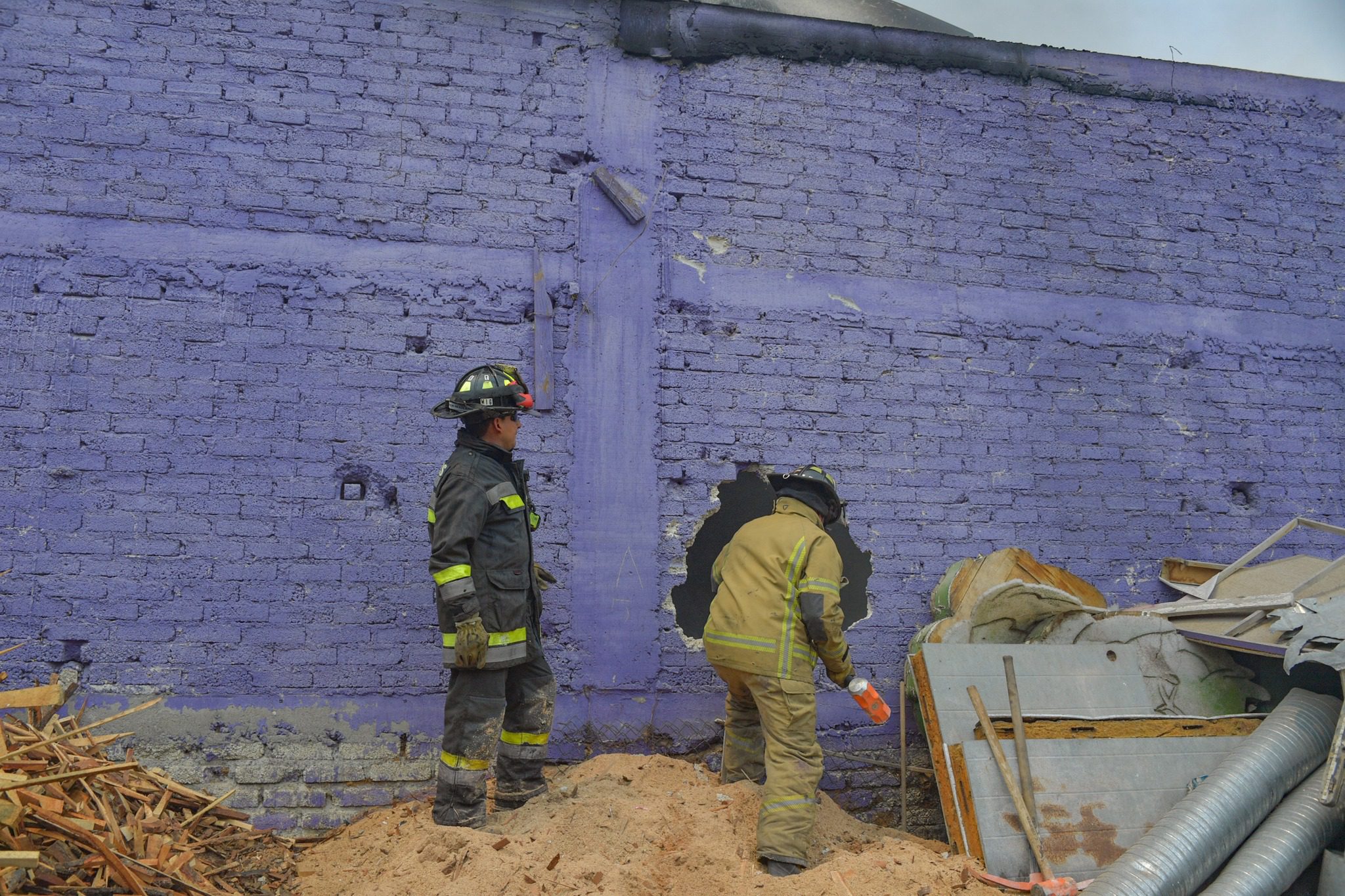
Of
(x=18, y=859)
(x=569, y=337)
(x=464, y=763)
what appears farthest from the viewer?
(x=569, y=337)

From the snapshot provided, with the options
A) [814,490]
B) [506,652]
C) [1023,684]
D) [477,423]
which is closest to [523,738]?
[506,652]

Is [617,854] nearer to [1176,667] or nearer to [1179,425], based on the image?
[1176,667]

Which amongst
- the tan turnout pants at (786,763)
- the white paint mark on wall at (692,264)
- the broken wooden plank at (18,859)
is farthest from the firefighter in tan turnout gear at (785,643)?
the broken wooden plank at (18,859)

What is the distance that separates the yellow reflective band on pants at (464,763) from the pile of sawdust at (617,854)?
0.24 m

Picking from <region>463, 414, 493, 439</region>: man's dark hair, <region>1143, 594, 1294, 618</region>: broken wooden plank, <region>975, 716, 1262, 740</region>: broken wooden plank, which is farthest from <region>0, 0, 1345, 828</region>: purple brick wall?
<region>975, 716, 1262, 740</region>: broken wooden plank

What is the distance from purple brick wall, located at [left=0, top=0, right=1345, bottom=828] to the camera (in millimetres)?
4586

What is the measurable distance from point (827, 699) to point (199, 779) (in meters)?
3.14

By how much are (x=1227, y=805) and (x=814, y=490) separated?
204 centimetres

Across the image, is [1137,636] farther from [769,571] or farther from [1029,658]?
[769,571]

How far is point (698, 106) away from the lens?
5.36 meters

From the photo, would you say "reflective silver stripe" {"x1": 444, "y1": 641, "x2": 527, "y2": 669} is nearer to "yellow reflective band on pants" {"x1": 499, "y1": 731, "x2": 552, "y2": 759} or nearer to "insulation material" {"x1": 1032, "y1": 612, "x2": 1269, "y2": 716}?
"yellow reflective band on pants" {"x1": 499, "y1": 731, "x2": 552, "y2": 759}

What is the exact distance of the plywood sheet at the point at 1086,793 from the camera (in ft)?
12.8

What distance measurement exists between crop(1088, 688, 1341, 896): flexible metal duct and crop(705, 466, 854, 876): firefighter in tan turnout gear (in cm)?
114

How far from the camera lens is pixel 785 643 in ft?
13.1
